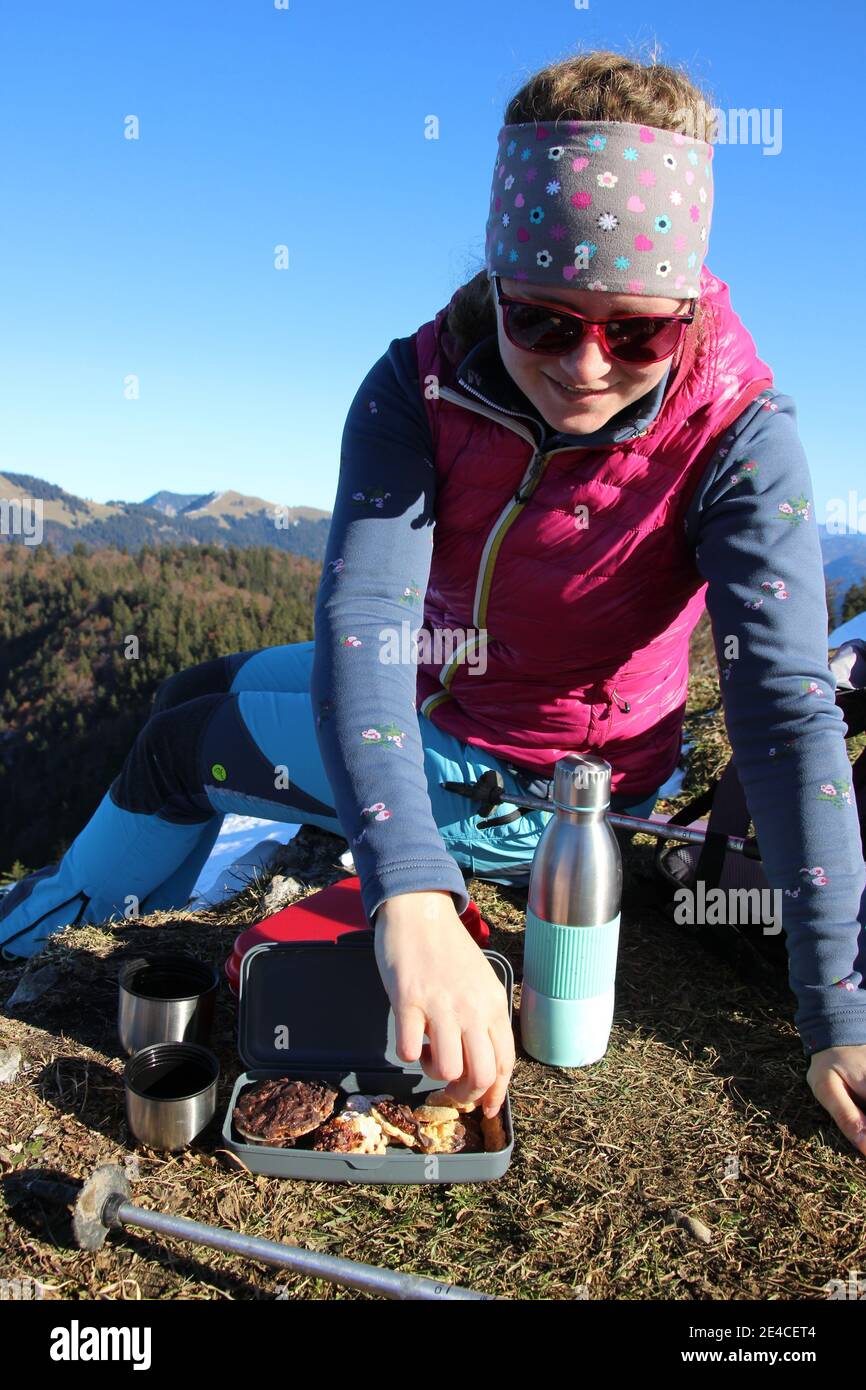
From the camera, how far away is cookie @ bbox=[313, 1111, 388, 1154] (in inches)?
87.7

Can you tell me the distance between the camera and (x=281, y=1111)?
2.27m

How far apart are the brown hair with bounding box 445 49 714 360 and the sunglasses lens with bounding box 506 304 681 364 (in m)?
0.29

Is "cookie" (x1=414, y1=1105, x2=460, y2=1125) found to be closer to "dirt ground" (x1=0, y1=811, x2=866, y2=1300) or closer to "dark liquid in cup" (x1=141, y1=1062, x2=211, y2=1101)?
"dirt ground" (x1=0, y1=811, x2=866, y2=1300)

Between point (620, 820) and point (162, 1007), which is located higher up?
point (620, 820)

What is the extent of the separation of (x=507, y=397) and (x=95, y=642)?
3352 inches

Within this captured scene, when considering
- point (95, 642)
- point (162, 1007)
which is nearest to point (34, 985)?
point (162, 1007)

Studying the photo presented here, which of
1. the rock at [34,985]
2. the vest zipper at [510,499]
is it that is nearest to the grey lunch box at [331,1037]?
the rock at [34,985]

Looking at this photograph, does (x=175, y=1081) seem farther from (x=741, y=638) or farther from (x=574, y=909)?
(x=741, y=638)

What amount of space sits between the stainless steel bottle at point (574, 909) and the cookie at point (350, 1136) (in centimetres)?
58

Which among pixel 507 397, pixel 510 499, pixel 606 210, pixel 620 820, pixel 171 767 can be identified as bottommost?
pixel 171 767

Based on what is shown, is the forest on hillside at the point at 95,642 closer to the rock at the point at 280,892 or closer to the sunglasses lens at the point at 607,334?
the rock at the point at 280,892

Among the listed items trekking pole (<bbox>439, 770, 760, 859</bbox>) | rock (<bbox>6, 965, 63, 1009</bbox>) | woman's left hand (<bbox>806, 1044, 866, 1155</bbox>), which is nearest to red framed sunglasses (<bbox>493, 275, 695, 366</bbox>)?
trekking pole (<bbox>439, 770, 760, 859</bbox>)

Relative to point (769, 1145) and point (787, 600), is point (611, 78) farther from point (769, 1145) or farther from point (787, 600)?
point (769, 1145)
